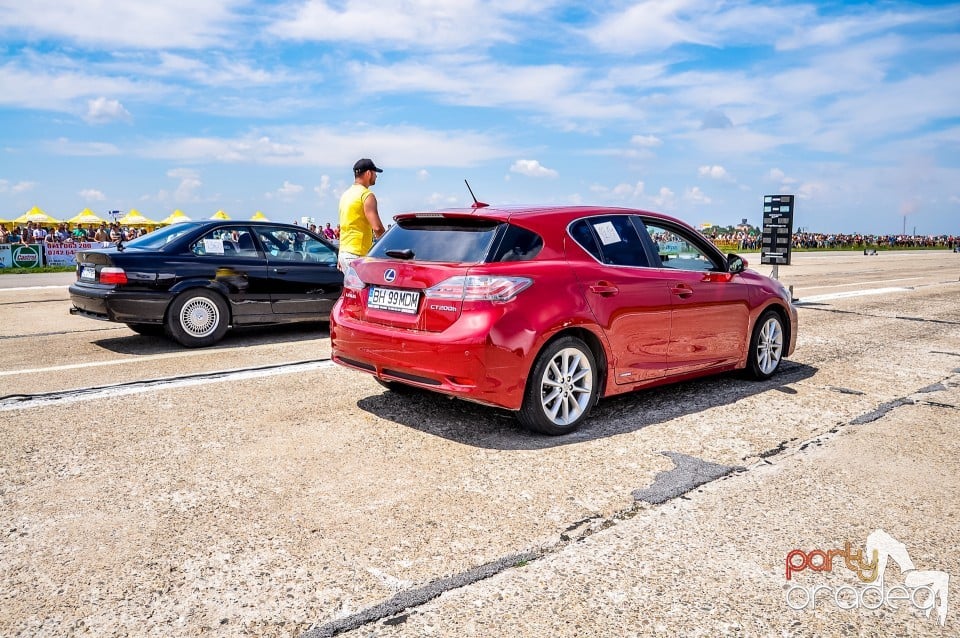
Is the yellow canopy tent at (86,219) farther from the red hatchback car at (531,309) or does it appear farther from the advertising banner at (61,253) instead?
the red hatchback car at (531,309)

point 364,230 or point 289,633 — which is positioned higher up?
point 364,230

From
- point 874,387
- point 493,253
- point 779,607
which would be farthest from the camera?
point 874,387

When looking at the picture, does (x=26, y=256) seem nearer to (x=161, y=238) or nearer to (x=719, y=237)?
(x=161, y=238)

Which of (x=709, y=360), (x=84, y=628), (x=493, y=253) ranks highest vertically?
(x=493, y=253)

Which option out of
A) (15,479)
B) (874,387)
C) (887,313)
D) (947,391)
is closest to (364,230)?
(15,479)

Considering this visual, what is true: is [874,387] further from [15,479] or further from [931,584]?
[15,479]

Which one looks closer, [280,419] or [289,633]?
[289,633]

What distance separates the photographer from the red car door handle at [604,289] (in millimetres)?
4719

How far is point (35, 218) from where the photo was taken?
1517 inches

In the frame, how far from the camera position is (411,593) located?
2.62 m

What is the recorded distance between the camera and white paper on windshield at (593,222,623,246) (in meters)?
5.04

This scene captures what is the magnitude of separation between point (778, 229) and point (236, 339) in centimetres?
1326

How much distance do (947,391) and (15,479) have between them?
7020 millimetres

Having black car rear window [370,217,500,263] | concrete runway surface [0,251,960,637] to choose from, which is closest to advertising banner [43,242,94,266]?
concrete runway surface [0,251,960,637]
